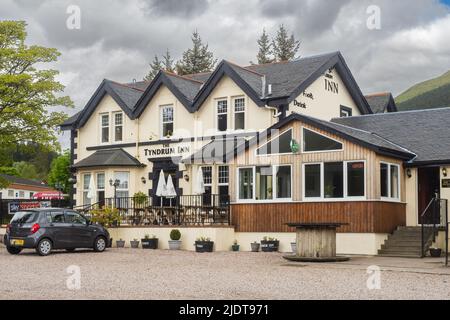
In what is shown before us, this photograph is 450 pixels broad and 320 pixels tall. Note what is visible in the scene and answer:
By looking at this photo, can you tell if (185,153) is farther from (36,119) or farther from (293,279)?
(293,279)

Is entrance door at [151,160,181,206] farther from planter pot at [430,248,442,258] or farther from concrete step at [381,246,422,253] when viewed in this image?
planter pot at [430,248,442,258]

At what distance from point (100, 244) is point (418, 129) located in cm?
1278

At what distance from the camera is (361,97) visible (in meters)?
33.5

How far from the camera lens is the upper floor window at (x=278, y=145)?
2508 cm

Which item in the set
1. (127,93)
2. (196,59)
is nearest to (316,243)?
(127,93)

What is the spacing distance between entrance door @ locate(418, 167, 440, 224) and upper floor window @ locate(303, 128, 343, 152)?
11.8 feet

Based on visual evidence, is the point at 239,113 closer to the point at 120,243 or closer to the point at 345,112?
the point at 345,112

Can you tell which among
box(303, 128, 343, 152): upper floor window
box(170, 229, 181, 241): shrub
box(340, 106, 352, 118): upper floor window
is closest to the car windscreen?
box(170, 229, 181, 241): shrub

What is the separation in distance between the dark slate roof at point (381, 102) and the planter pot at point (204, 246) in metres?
14.5

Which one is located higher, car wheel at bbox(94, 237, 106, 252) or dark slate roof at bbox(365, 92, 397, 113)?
dark slate roof at bbox(365, 92, 397, 113)

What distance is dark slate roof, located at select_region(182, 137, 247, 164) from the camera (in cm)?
2748

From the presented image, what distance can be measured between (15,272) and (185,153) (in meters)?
14.5

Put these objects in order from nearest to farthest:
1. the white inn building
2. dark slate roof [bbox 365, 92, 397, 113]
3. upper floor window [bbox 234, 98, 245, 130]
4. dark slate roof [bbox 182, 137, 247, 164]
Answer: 1. the white inn building
2. dark slate roof [bbox 182, 137, 247, 164]
3. upper floor window [bbox 234, 98, 245, 130]
4. dark slate roof [bbox 365, 92, 397, 113]

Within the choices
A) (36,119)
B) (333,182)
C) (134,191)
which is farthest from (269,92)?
(36,119)
